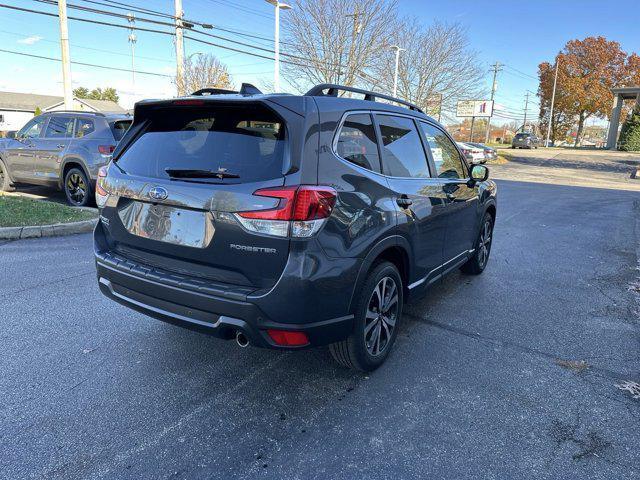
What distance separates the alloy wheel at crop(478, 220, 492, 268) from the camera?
18.4ft

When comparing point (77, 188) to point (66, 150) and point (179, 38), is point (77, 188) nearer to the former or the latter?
point (66, 150)

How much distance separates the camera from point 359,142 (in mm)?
3076

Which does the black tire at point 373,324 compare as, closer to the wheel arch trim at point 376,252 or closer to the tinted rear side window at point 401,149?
the wheel arch trim at point 376,252

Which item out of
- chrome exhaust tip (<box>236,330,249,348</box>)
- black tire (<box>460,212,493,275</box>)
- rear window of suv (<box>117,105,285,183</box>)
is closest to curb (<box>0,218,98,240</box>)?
rear window of suv (<box>117,105,285,183</box>)

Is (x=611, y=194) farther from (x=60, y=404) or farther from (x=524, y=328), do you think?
(x=60, y=404)

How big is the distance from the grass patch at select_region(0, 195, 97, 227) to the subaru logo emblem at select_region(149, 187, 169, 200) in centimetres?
508

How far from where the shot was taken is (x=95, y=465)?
7.63ft

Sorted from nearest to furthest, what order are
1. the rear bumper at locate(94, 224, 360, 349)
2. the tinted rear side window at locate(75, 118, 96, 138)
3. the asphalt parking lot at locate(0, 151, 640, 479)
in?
the asphalt parking lot at locate(0, 151, 640, 479)
the rear bumper at locate(94, 224, 360, 349)
the tinted rear side window at locate(75, 118, 96, 138)

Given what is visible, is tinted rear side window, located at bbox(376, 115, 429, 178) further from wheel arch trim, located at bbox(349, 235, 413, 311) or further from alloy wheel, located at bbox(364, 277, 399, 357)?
alloy wheel, located at bbox(364, 277, 399, 357)

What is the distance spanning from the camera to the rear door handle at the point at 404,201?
326cm

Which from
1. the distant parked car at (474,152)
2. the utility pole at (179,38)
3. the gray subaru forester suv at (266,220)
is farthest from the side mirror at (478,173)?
the distant parked car at (474,152)

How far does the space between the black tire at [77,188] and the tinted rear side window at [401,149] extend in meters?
6.78

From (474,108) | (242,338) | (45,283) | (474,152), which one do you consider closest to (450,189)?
(242,338)

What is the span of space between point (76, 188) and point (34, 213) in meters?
1.52
